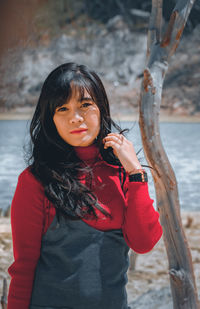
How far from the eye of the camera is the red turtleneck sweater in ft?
2.21

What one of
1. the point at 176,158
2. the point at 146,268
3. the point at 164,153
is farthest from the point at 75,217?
the point at 176,158

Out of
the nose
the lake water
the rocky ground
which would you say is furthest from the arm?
the rocky ground

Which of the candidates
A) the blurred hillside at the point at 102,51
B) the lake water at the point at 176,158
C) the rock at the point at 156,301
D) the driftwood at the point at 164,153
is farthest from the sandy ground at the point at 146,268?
the blurred hillside at the point at 102,51

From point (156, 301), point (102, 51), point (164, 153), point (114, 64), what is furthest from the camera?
point (102, 51)

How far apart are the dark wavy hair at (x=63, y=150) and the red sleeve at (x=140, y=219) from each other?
49mm

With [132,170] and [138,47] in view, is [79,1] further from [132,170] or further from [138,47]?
[132,170]

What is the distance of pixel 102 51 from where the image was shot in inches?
464

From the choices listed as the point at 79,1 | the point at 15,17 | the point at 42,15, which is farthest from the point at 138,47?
the point at 15,17

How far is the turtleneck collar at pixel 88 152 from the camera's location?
0.75 meters

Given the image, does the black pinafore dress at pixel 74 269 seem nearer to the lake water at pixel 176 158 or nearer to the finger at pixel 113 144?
the finger at pixel 113 144

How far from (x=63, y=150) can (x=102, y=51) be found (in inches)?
452

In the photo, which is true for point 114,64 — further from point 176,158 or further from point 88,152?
point 88,152

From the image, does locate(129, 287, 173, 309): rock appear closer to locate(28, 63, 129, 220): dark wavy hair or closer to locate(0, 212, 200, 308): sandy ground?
locate(0, 212, 200, 308): sandy ground

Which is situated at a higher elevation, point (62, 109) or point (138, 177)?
point (62, 109)
